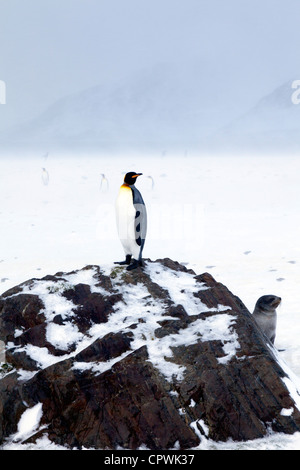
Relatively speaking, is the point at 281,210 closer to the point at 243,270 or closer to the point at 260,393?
the point at 243,270

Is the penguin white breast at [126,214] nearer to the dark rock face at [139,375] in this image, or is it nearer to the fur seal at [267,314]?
the dark rock face at [139,375]

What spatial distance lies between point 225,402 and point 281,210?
1164 cm

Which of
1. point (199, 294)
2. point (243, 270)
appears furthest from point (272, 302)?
point (243, 270)

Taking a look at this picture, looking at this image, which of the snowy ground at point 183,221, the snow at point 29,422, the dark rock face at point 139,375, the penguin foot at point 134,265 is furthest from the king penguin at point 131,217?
the snow at point 29,422

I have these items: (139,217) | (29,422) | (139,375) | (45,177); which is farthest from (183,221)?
(29,422)

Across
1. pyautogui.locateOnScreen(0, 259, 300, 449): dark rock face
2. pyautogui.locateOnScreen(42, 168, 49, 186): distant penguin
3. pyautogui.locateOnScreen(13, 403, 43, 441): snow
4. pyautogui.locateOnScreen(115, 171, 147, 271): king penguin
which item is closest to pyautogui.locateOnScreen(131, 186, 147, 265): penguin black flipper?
pyautogui.locateOnScreen(115, 171, 147, 271): king penguin

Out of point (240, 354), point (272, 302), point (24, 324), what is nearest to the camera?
point (240, 354)

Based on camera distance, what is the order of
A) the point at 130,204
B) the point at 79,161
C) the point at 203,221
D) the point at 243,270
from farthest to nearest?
the point at 79,161 → the point at 203,221 → the point at 243,270 → the point at 130,204

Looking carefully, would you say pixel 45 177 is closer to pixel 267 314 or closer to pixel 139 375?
pixel 267 314

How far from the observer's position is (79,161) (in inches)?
882

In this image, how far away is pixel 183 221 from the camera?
14.3m
